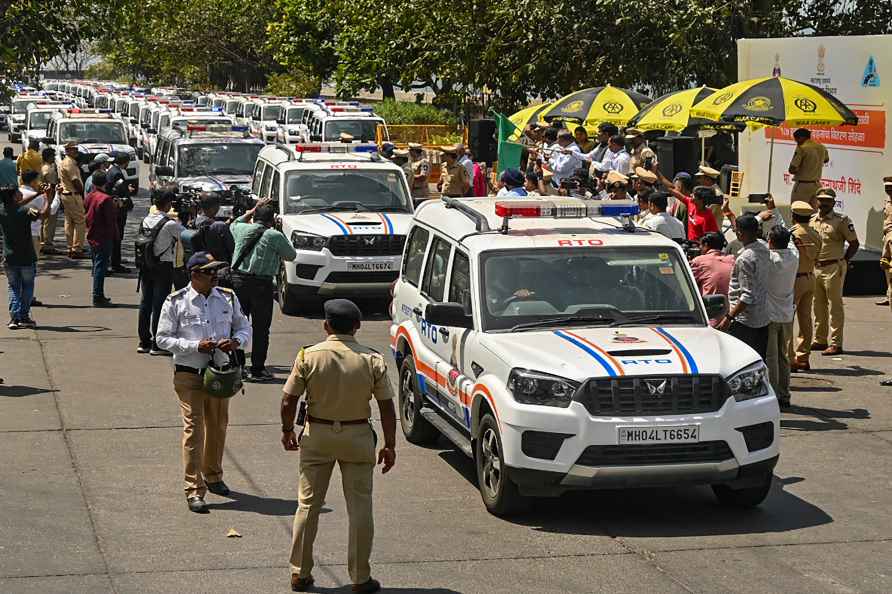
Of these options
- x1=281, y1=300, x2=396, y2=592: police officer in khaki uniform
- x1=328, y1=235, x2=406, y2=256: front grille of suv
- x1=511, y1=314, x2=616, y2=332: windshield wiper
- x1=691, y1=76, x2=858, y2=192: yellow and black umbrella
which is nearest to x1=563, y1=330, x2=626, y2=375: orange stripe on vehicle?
x1=511, y1=314, x2=616, y2=332: windshield wiper

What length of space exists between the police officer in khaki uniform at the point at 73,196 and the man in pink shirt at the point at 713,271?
514 inches

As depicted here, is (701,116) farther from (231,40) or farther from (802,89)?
(231,40)

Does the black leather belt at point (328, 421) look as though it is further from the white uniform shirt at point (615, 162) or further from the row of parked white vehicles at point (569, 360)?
the white uniform shirt at point (615, 162)

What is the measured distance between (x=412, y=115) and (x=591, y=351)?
1595 inches

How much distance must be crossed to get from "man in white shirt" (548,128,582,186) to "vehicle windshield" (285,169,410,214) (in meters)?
3.21

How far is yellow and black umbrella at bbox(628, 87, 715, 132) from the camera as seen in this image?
850 inches

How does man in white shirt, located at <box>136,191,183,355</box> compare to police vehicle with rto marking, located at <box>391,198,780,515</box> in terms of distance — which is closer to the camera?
police vehicle with rto marking, located at <box>391,198,780,515</box>

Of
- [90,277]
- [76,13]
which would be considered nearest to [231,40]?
[76,13]

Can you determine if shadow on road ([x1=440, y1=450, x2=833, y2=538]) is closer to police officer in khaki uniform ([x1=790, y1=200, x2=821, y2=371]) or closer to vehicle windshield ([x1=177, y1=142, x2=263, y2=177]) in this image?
police officer in khaki uniform ([x1=790, y1=200, x2=821, y2=371])

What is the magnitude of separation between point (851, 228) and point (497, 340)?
6.94m

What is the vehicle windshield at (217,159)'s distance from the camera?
80.4 feet

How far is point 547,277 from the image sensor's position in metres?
10.1

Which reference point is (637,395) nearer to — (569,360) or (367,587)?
(569,360)

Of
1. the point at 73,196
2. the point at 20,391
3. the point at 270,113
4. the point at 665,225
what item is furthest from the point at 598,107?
the point at 270,113
